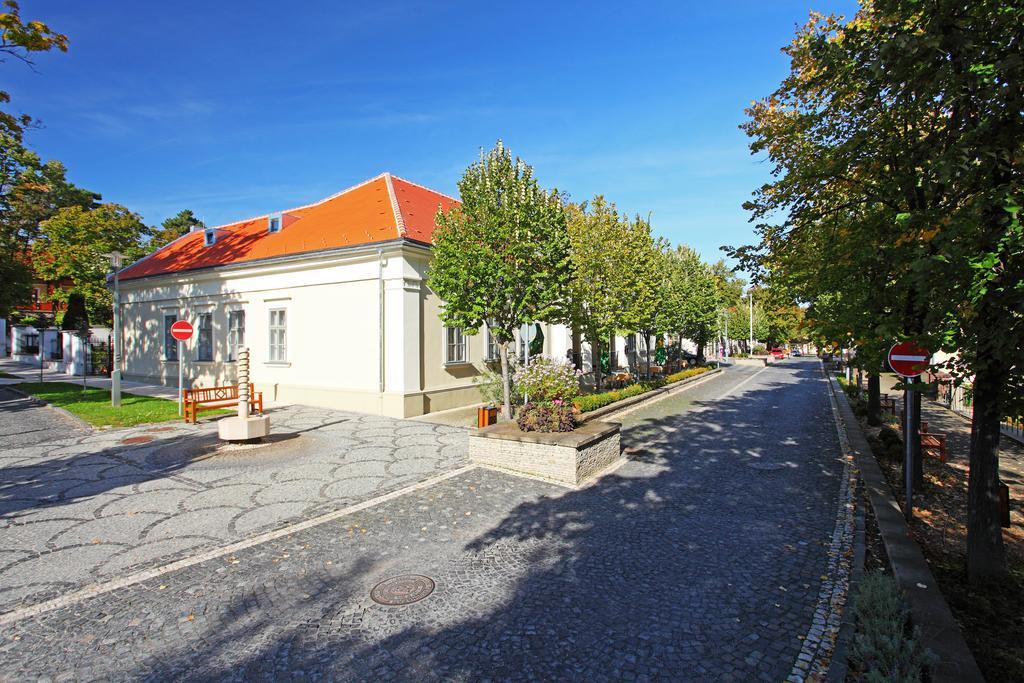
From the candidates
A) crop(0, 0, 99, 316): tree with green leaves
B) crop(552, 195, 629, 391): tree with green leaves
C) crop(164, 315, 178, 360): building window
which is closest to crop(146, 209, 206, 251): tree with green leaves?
crop(0, 0, 99, 316): tree with green leaves

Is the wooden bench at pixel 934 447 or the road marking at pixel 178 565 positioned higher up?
the wooden bench at pixel 934 447

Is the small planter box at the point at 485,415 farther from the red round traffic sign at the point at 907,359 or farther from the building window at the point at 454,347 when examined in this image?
the red round traffic sign at the point at 907,359

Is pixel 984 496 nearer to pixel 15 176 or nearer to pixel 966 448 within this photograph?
pixel 966 448

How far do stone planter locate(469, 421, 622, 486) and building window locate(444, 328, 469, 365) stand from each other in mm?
7044

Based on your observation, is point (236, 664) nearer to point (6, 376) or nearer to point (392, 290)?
point (392, 290)

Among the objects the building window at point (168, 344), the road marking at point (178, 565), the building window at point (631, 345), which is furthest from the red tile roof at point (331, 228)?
the building window at point (631, 345)

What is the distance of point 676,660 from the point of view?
3.89 m

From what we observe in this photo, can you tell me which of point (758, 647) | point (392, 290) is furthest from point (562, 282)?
point (758, 647)

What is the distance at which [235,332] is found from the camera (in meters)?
19.3

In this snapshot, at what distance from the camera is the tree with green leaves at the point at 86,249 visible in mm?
30141

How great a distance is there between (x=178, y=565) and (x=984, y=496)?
350 inches

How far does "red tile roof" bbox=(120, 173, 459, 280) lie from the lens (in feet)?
54.0

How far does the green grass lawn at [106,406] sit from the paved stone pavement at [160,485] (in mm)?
842

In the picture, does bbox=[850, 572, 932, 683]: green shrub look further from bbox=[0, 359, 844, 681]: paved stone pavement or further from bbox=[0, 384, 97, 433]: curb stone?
bbox=[0, 384, 97, 433]: curb stone
